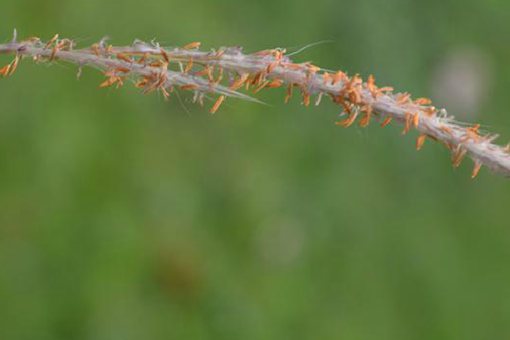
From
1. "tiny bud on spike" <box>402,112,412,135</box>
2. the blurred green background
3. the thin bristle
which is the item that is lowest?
"tiny bud on spike" <box>402,112,412,135</box>

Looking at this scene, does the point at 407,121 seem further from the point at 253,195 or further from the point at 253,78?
the point at 253,195

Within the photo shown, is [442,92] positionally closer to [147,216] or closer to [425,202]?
[425,202]

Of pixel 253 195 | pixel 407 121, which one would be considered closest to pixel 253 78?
pixel 407 121

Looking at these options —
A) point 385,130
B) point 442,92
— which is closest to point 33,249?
point 385,130

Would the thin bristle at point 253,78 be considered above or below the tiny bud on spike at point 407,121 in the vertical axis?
above

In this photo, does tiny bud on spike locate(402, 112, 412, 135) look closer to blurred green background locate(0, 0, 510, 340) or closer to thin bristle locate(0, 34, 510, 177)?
thin bristle locate(0, 34, 510, 177)

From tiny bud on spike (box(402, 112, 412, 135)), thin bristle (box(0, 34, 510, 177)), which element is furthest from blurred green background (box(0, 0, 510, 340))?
tiny bud on spike (box(402, 112, 412, 135))

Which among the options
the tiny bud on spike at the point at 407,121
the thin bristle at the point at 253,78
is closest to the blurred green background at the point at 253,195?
the thin bristle at the point at 253,78

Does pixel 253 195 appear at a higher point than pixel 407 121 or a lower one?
higher

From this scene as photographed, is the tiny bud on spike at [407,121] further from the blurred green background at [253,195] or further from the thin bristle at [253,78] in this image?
the blurred green background at [253,195]
